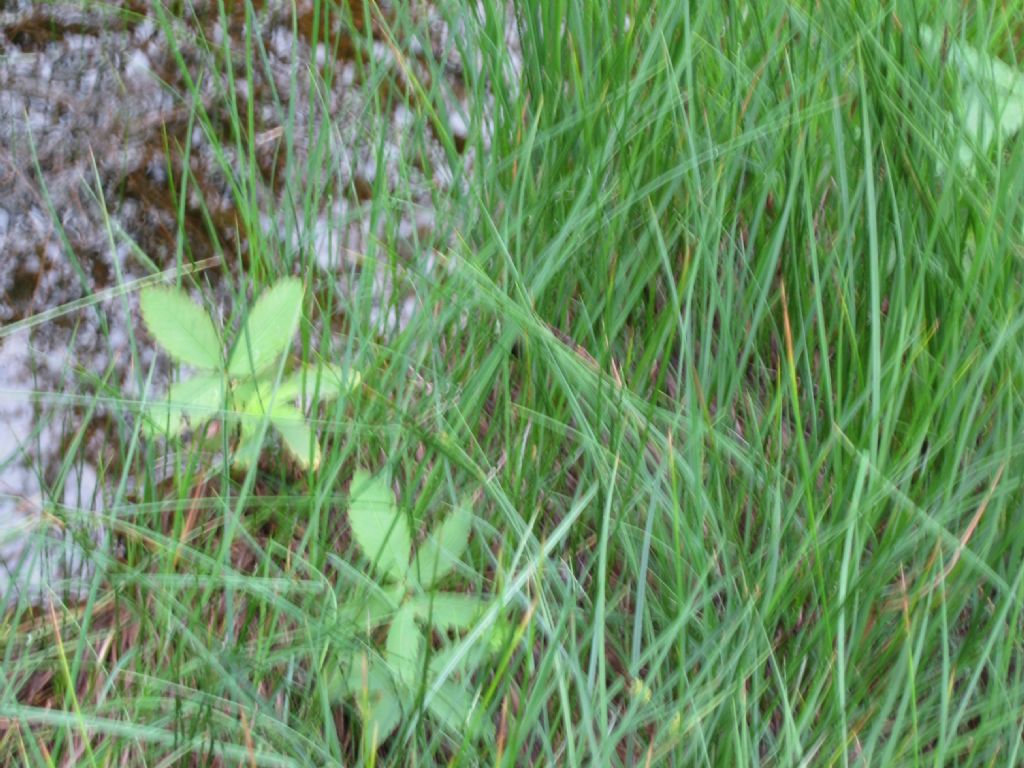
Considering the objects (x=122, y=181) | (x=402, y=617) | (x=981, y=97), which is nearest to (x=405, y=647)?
(x=402, y=617)

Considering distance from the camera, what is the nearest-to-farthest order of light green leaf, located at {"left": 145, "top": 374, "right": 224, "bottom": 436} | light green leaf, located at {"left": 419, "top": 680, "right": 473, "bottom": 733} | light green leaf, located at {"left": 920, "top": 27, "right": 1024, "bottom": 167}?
light green leaf, located at {"left": 419, "top": 680, "right": 473, "bottom": 733} < light green leaf, located at {"left": 145, "top": 374, "right": 224, "bottom": 436} < light green leaf, located at {"left": 920, "top": 27, "right": 1024, "bottom": 167}

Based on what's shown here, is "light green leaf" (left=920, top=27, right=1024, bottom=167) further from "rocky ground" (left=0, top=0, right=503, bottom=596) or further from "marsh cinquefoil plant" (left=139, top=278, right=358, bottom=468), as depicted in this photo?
"marsh cinquefoil plant" (left=139, top=278, right=358, bottom=468)

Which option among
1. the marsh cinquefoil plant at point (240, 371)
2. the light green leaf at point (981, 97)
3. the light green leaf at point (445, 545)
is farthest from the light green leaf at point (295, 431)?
the light green leaf at point (981, 97)

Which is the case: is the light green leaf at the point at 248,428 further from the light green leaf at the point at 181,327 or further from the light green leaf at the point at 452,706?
the light green leaf at the point at 452,706

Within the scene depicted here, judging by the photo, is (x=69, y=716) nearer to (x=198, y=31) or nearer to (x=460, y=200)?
(x=460, y=200)

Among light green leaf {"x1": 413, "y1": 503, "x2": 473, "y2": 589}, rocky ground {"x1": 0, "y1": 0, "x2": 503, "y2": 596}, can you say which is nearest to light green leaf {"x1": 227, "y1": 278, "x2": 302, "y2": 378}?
rocky ground {"x1": 0, "y1": 0, "x2": 503, "y2": 596}
